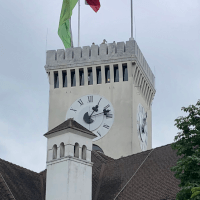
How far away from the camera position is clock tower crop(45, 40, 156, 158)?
48500mm

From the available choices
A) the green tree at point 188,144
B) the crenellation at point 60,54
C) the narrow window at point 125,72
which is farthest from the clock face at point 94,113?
the green tree at point 188,144

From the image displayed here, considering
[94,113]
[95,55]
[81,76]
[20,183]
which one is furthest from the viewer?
[81,76]

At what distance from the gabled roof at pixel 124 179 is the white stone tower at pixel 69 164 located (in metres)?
1.52

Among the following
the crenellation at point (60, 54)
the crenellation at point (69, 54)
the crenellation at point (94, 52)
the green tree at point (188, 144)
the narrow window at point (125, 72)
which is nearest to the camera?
the green tree at point (188, 144)

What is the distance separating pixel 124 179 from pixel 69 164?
356cm

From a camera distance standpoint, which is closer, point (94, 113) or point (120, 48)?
point (94, 113)

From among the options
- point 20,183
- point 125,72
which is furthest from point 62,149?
point 125,72

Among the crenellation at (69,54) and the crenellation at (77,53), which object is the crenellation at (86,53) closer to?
the crenellation at (77,53)

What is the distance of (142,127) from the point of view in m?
50.8

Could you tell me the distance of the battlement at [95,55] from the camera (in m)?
49.8

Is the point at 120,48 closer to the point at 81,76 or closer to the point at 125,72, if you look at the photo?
the point at 125,72

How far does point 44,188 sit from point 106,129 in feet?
44.4

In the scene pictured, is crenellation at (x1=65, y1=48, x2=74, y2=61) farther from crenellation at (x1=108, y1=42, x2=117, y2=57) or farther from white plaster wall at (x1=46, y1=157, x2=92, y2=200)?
white plaster wall at (x1=46, y1=157, x2=92, y2=200)

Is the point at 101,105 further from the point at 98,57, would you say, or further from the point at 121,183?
the point at 121,183
